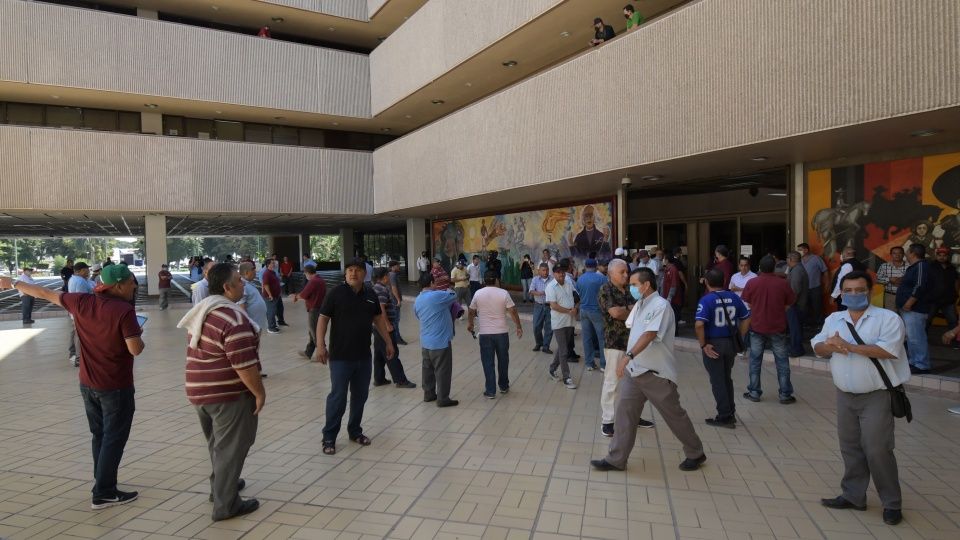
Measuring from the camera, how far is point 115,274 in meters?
4.29

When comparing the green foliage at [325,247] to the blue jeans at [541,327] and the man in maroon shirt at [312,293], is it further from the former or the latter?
the blue jeans at [541,327]

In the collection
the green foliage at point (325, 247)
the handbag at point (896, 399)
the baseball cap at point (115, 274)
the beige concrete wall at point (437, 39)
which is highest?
the beige concrete wall at point (437, 39)

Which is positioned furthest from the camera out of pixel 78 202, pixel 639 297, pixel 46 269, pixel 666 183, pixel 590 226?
pixel 46 269

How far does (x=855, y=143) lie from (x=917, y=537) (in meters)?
7.02

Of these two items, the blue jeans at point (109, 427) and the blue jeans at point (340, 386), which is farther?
the blue jeans at point (340, 386)

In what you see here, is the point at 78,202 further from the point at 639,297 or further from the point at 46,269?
the point at 46,269

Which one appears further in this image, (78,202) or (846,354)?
(78,202)

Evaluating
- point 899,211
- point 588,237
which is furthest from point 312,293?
point 899,211

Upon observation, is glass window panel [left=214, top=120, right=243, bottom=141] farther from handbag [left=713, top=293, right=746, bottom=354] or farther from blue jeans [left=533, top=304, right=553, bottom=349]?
handbag [left=713, top=293, right=746, bottom=354]

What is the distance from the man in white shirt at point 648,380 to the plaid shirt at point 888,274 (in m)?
6.55

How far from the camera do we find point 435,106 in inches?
831

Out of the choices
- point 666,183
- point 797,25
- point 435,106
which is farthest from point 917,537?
point 435,106

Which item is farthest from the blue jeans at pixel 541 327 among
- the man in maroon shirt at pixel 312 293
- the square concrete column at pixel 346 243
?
the square concrete column at pixel 346 243

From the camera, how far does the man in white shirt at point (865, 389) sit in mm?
3701
